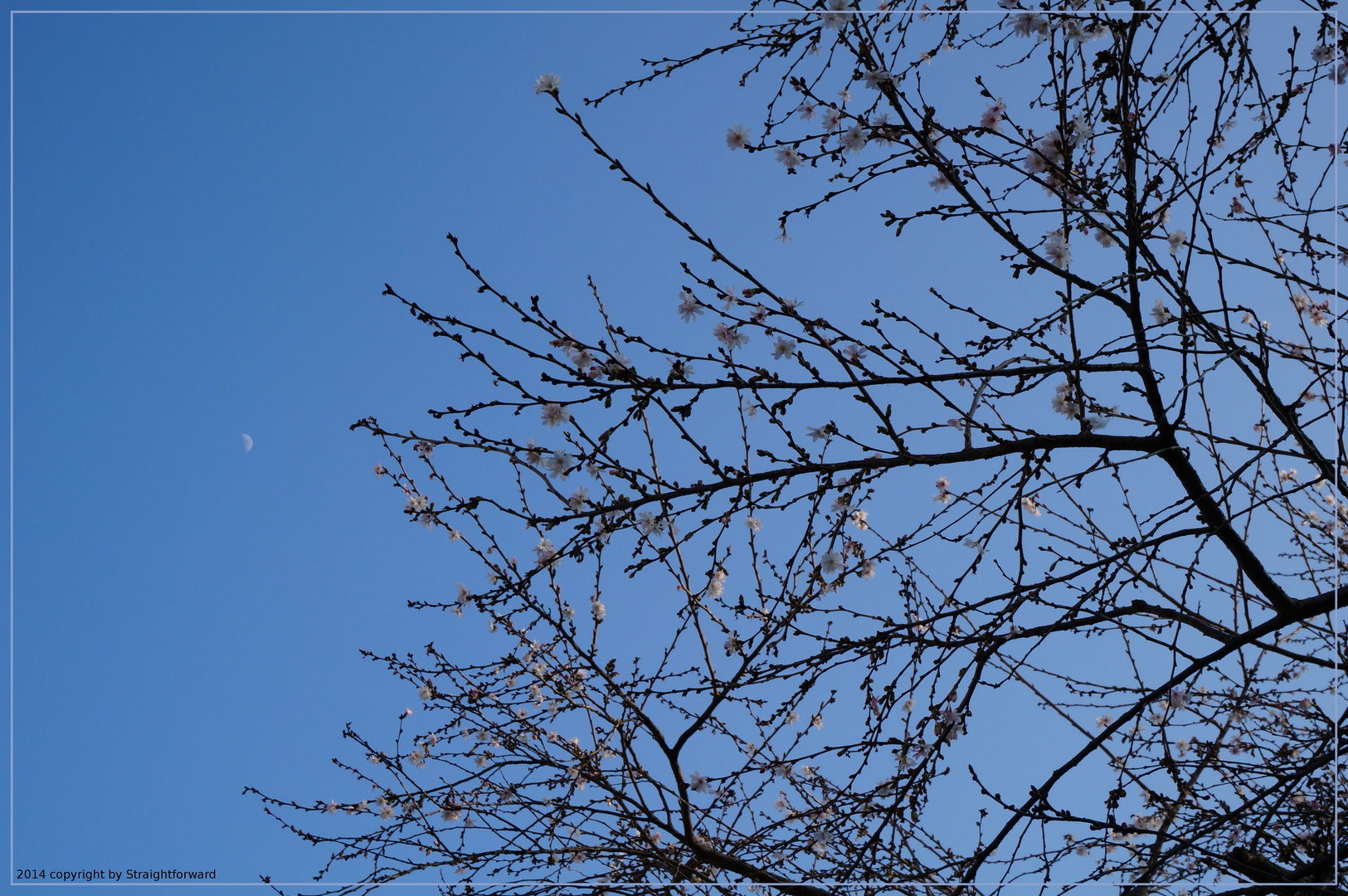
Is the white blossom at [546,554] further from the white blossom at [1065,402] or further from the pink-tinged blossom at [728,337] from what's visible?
the white blossom at [1065,402]

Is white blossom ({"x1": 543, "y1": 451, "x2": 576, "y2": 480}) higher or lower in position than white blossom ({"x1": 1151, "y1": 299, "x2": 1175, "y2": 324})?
lower

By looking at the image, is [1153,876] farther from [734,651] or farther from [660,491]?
[660,491]

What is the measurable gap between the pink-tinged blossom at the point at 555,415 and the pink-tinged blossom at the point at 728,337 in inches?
24.7

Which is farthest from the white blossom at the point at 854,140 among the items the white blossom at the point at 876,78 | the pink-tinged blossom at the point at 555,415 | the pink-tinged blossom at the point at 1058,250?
the pink-tinged blossom at the point at 555,415

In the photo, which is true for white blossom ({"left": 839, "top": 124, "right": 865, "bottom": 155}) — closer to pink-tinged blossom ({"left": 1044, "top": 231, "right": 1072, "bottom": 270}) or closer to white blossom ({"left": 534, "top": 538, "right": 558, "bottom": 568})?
pink-tinged blossom ({"left": 1044, "top": 231, "right": 1072, "bottom": 270})

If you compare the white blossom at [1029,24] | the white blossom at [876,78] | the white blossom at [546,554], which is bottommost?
the white blossom at [546,554]

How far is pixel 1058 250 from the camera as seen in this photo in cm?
266

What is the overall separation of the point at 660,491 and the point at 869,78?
4.48 feet

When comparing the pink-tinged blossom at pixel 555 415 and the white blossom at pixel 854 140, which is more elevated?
the white blossom at pixel 854 140

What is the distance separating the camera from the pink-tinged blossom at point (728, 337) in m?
2.70

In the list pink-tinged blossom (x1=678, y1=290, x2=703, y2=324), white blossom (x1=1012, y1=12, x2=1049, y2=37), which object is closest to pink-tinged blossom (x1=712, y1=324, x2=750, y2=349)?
pink-tinged blossom (x1=678, y1=290, x2=703, y2=324)

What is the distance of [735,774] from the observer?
2707mm

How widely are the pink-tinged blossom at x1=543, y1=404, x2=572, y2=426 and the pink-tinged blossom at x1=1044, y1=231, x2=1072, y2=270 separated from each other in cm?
157

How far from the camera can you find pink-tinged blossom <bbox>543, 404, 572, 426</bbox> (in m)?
2.37
